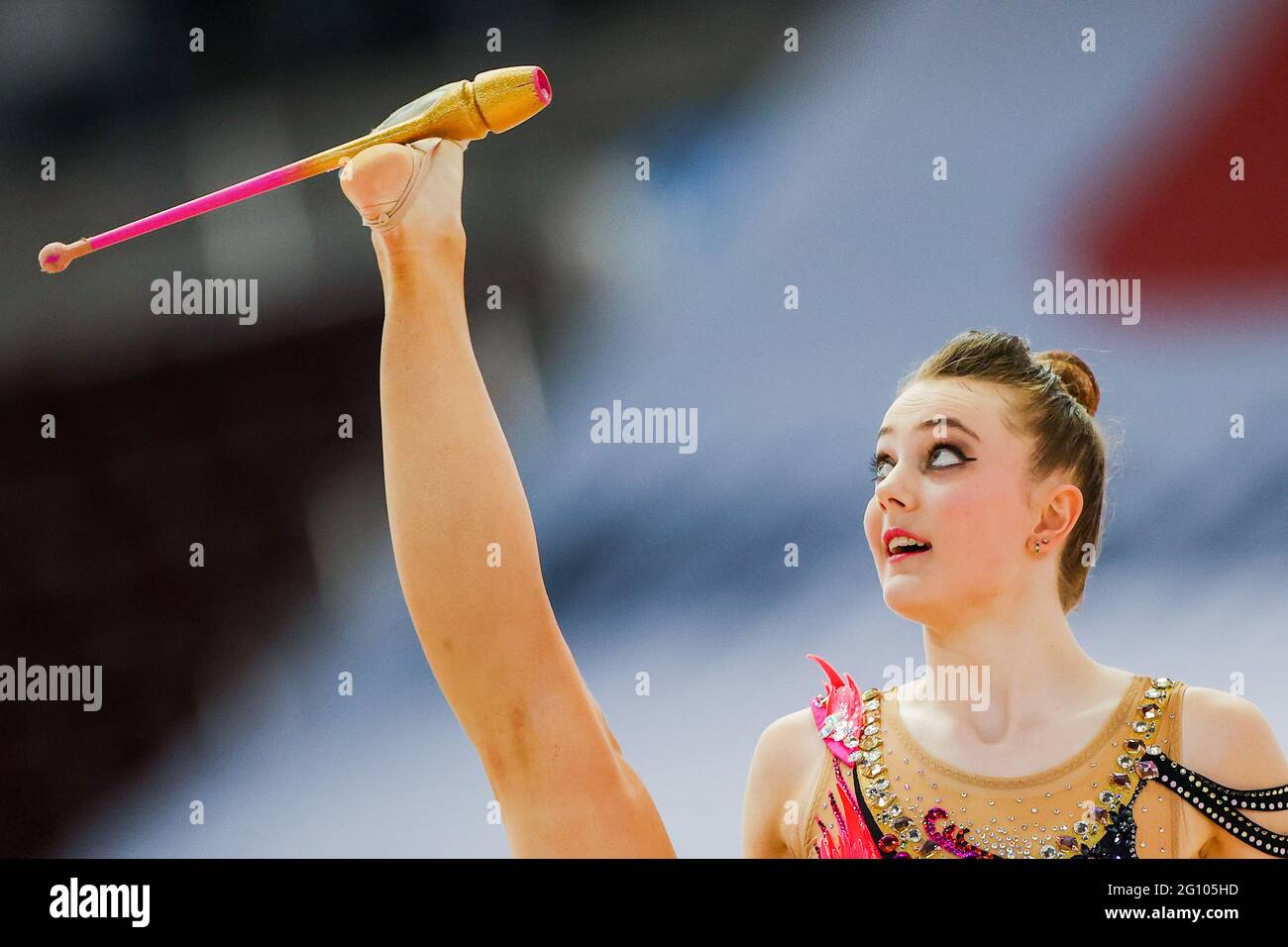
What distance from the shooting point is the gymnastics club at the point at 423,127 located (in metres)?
3.04

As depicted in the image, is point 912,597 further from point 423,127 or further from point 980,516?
point 423,127

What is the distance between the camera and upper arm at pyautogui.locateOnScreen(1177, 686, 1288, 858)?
2893 millimetres

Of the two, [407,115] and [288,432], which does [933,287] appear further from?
[288,432]

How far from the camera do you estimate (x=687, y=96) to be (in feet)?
10.8

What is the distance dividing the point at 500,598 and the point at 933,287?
47.9 inches

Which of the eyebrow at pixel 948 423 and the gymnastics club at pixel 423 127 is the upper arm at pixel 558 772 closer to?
the eyebrow at pixel 948 423
